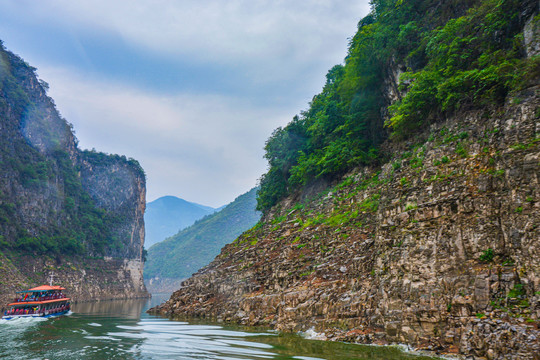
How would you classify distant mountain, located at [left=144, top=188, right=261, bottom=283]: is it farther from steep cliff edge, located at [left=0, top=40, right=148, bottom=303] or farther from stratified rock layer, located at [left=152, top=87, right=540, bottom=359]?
stratified rock layer, located at [left=152, top=87, right=540, bottom=359]

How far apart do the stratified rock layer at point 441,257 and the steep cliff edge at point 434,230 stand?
4 cm

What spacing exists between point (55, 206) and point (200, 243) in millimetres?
87352

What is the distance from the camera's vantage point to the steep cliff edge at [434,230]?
33.2ft

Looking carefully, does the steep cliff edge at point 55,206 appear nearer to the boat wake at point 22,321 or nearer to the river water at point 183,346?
the boat wake at point 22,321

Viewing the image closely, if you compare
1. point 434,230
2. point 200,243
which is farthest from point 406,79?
point 200,243

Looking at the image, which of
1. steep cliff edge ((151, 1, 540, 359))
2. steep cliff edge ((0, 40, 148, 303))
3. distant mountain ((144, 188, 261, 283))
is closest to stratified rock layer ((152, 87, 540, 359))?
steep cliff edge ((151, 1, 540, 359))

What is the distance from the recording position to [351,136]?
87.9 ft

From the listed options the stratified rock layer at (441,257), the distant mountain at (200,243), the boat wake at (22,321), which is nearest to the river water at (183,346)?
the stratified rock layer at (441,257)

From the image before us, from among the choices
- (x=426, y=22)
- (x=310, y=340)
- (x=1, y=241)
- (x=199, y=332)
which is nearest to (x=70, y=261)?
(x=1, y=241)

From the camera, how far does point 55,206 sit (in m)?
67.0

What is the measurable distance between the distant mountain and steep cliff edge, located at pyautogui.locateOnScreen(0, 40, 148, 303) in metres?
43.3

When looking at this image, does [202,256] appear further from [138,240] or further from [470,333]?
[470,333]

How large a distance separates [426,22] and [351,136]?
931 centimetres

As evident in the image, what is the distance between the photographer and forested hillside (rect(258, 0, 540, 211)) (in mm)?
14055
